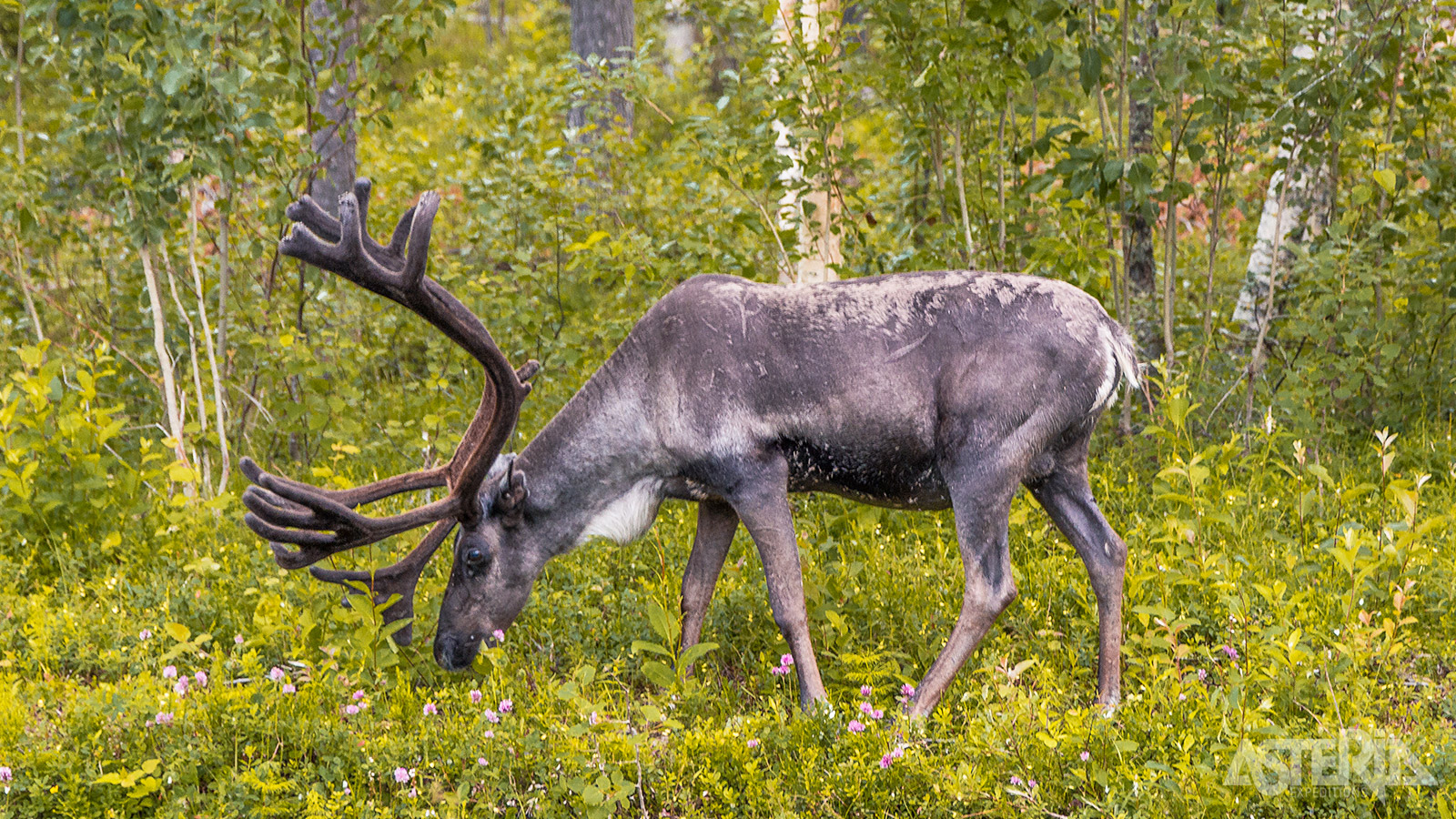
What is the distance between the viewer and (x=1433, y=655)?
4.55 metres

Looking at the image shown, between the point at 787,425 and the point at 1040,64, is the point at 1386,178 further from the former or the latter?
the point at 787,425

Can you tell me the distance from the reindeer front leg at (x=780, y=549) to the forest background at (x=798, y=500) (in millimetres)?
253

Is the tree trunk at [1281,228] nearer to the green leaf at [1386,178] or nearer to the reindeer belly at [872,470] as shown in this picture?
the green leaf at [1386,178]

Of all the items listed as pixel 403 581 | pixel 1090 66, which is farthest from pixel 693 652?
pixel 1090 66

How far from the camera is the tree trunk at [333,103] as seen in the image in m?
6.73

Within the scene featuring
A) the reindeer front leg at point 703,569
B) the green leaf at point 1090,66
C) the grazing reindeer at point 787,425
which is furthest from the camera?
the green leaf at point 1090,66

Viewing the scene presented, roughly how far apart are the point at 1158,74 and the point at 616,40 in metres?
6.48

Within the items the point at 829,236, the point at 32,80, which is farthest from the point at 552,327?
the point at 32,80

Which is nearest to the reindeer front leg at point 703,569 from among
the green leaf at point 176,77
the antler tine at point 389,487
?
the antler tine at point 389,487

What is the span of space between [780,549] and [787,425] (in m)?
0.42

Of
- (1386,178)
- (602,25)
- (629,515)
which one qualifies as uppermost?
(602,25)

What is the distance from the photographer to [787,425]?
4.29 m

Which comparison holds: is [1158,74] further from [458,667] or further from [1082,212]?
[458,667]

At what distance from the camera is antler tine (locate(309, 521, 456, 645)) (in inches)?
186
